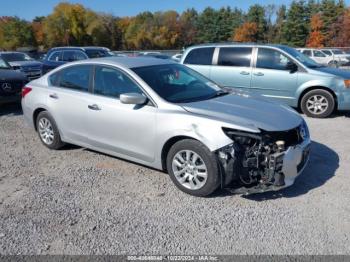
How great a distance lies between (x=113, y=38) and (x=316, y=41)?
44.7 metres

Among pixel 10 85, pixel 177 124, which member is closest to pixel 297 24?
pixel 10 85

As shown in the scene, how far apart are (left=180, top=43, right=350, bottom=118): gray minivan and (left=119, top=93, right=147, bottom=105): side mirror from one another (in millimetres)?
4807

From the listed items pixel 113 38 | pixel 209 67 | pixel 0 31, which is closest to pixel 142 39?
pixel 113 38

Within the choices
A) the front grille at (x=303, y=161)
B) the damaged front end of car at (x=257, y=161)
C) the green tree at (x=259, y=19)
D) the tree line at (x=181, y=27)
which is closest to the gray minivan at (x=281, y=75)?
the front grille at (x=303, y=161)

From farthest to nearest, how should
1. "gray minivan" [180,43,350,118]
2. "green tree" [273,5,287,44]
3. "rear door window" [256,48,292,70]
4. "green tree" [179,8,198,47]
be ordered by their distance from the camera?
"green tree" [179,8,198,47] < "green tree" [273,5,287,44] < "rear door window" [256,48,292,70] < "gray minivan" [180,43,350,118]

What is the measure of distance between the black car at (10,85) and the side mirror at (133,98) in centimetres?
577

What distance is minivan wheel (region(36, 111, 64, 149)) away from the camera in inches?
221

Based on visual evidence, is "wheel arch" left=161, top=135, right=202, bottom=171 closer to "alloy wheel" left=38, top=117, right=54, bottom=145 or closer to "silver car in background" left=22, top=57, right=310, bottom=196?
"silver car in background" left=22, top=57, right=310, bottom=196

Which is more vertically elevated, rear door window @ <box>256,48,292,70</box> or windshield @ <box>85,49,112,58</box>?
rear door window @ <box>256,48,292,70</box>

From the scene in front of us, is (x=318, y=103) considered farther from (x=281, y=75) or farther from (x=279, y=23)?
(x=279, y=23)

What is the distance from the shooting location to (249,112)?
4125 mm

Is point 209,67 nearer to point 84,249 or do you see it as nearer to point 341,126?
point 341,126

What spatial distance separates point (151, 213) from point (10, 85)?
6.85 metres

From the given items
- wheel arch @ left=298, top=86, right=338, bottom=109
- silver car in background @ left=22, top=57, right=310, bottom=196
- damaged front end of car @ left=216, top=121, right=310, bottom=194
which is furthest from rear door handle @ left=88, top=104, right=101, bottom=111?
wheel arch @ left=298, top=86, right=338, bottom=109
